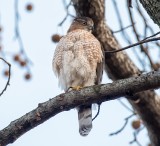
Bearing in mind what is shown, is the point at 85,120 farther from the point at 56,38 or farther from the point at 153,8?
the point at 153,8

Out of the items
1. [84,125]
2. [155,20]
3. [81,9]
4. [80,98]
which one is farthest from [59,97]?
[81,9]

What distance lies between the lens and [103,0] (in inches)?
177

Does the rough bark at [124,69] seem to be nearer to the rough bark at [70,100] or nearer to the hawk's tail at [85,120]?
the hawk's tail at [85,120]

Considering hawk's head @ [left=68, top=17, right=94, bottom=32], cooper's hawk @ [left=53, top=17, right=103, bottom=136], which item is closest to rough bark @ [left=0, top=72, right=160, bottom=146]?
cooper's hawk @ [left=53, top=17, right=103, bottom=136]

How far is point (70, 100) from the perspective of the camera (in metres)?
2.53

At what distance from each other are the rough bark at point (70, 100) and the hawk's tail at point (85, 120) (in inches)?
38.8

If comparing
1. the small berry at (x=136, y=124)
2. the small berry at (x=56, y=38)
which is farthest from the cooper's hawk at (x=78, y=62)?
the small berry at (x=136, y=124)

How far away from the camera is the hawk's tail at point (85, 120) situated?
3.52m

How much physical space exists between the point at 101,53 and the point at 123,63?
406 mm

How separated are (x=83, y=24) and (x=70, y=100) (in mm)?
2148

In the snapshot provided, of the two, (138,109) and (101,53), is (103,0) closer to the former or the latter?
(101,53)

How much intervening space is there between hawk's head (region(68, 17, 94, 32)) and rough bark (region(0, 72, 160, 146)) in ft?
6.40

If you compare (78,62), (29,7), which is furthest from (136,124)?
(29,7)

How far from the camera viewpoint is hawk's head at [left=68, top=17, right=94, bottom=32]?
441 centimetres
